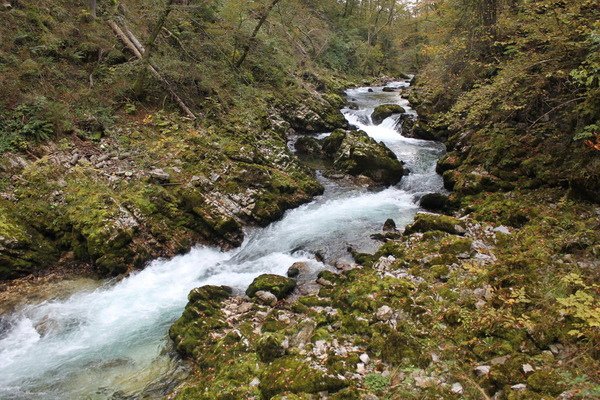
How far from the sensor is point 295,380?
15.4 feet

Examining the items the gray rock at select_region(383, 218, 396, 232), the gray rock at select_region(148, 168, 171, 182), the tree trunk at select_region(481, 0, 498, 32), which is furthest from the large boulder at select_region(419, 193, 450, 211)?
the gray rock at select_region(148, 168, 171, 182)

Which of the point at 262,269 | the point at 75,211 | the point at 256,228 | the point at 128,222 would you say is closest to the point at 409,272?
the point at 262,269

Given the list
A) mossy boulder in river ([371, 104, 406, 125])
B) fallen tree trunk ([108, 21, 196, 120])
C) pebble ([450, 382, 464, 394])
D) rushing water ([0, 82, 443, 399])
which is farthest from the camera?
mossy boulder in river ([371, 104, 406, 125])

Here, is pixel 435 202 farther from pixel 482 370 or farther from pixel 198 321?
pixel 198 321

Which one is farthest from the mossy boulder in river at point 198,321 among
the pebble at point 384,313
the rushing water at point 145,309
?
the pebble at point 384,313

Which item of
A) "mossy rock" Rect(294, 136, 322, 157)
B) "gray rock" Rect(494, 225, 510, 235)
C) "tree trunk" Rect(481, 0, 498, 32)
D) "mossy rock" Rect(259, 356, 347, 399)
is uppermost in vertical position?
"tree trunk" Rect(481, 0, 498, 32)

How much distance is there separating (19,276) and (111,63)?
27.2 feet

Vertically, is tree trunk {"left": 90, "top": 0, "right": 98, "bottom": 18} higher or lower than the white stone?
higher

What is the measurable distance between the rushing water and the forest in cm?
5

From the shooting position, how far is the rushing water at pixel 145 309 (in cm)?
586

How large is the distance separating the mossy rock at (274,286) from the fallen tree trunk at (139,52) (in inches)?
301

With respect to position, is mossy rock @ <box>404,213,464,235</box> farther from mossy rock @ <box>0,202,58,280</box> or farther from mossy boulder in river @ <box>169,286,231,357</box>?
mossy rock @ <box>0,202,58,280</box>

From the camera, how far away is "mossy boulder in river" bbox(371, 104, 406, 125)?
65.7ft

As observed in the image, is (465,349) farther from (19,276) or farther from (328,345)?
(19,276)
